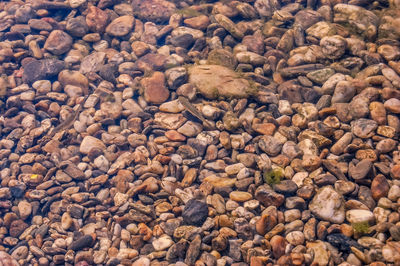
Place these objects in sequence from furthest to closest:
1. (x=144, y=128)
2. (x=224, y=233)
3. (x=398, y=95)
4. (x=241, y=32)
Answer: (x=241, y=32) < (x=144, y=128) < (x=398, y=95) < (x=224, y=233)

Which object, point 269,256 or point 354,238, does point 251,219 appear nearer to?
point 269,256

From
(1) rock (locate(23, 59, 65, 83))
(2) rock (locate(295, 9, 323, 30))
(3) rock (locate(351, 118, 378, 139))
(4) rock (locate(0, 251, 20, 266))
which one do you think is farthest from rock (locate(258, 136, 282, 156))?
(1) rock (locate(23, 59, 65, 83))

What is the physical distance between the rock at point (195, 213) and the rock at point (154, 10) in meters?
5.55

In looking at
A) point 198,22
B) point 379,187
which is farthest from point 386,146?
point 198,22

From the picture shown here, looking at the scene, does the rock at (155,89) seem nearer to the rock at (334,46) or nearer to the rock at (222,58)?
the rock at (222,58)

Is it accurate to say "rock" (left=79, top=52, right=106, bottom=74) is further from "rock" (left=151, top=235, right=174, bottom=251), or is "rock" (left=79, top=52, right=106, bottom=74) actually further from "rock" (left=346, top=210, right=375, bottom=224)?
"rock" (left=346, top=210, right=375, bottom=224)

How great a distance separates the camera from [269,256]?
4828 mm

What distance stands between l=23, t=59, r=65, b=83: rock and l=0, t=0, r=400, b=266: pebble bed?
0.04 m

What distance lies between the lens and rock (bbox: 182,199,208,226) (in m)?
5.32

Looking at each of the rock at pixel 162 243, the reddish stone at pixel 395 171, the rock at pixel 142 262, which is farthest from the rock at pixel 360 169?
the rock at pixel 142 262

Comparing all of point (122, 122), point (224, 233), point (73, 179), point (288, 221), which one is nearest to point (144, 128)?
point (122, 122)

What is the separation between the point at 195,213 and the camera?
5344 mm

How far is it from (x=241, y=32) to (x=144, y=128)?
140 inches

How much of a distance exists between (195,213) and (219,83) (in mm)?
2986
